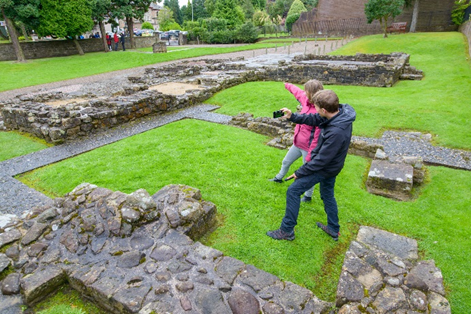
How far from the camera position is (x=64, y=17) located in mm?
30266

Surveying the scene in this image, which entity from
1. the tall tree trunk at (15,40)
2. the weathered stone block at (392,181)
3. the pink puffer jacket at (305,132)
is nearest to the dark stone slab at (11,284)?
the pink puffer jacket at (305,132)

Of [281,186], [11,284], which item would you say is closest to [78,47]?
[281,186]

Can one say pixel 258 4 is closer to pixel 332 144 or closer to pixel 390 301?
pixel 332 144

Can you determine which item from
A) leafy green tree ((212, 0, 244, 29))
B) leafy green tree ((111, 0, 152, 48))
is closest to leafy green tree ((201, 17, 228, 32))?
leafy green tree ((212, 0, 244, 29))

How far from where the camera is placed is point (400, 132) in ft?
30.7

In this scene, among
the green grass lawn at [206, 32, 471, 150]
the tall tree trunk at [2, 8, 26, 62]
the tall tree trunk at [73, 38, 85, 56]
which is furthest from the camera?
the tall tree trunk at [73, 38, 85, 56]

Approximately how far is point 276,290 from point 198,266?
3.44ft

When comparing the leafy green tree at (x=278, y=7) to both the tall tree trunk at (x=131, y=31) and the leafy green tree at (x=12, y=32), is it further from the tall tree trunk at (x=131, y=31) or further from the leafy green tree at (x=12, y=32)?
the leafy green tree at (x=12, y=32)

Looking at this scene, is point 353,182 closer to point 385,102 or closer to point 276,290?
point 276,290

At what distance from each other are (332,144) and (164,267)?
109 inches

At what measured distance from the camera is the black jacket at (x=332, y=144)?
12.5 feet

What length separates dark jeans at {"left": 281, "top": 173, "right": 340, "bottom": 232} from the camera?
418cm

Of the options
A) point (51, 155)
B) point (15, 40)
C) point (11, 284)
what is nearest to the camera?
point (11, 284)

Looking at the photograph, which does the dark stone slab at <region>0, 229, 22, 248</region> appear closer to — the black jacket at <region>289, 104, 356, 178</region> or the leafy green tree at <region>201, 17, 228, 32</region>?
the black jacket at <region>289, 104, 356, 178</region>
